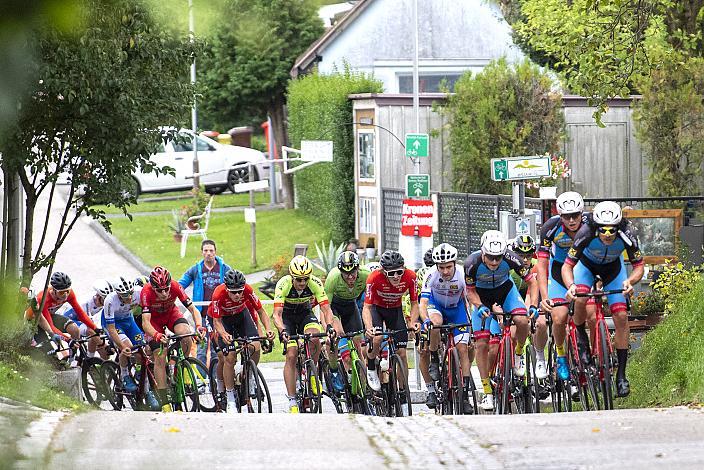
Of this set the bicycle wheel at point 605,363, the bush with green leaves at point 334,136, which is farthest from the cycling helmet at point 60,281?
the bush with green leaves at point 334,136

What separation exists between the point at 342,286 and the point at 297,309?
0.61 metres

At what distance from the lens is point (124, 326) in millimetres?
14125

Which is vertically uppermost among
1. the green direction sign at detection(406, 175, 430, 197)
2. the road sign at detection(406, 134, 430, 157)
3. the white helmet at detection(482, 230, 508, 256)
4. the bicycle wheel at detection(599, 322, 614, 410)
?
the road sign at detection(406, 134, 430, 157)

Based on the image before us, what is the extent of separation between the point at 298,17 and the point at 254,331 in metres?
11.7

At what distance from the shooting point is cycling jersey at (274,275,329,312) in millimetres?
12730

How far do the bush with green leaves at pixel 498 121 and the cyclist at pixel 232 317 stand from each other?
15.7 metres

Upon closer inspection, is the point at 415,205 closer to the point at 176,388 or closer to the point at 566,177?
the point at 176,388

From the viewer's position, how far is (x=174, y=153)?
41.0 meters

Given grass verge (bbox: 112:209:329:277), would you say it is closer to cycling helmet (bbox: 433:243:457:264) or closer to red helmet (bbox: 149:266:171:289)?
red helmet (bbox: 149:266:171:289)

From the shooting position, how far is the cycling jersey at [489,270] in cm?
1211

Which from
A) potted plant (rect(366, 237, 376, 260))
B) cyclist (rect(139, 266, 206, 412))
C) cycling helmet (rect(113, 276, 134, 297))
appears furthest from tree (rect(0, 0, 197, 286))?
potted plant (rect(366, 237, 376, 260))

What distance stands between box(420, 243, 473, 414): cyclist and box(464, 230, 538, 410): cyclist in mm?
183

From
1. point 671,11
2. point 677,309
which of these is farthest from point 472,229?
point 677,309

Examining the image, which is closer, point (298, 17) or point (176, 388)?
point (298, 17)
